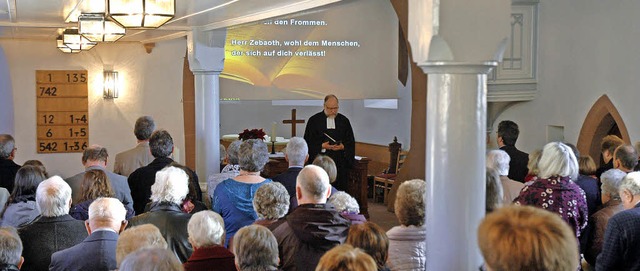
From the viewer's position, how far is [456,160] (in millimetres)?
3809

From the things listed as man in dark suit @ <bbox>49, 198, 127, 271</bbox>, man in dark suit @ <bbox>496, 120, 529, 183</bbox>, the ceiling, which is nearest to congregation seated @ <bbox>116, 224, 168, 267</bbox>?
man in dark suit @ <bbox>49, 198, 127, 271</bbox>

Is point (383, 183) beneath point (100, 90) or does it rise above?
beneath

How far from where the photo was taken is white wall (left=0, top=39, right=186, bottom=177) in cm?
1204

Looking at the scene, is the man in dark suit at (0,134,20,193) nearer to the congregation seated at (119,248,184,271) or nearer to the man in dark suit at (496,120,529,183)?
the man in dark suit at (496,120,529,183)

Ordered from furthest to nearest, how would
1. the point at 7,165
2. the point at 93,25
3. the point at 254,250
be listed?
the point at 93,25
the point at 7,165
the point at 254,250

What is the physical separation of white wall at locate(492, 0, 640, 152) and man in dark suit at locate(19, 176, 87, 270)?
Result: 18.5 feet

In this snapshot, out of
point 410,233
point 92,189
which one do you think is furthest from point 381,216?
point 410,233

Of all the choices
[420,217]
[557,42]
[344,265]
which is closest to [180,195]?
[420,217]

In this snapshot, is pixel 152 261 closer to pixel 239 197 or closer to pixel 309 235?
pixel 309 235

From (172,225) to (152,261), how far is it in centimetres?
183

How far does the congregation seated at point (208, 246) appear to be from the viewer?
396 centimetres

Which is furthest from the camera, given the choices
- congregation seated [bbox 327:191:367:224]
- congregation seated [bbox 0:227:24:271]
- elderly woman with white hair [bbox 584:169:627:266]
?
elderly woman with white hair [bbox 584:169:627:266]

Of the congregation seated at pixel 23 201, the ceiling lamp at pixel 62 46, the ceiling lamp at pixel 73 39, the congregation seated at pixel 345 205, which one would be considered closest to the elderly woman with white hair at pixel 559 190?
the congregation seated at pixel 345 205

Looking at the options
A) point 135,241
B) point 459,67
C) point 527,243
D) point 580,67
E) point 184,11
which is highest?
point 184,11
